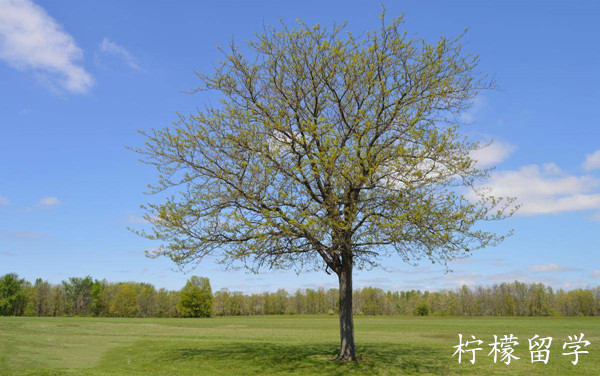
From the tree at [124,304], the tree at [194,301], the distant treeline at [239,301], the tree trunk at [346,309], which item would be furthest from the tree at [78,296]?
the tree trunk at [346,309]

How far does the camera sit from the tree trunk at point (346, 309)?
1825 cm

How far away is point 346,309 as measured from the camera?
18266 millimetres

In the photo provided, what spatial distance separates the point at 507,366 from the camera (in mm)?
19562

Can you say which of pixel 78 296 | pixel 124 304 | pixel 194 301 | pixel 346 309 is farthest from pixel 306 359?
pixel 78 296

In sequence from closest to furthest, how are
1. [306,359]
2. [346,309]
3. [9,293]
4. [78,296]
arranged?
[346,309] < [306,359] < [9,293] < [78,296]

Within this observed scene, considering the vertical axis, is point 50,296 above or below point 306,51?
below

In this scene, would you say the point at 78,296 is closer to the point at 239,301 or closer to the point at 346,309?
the point at 239,301

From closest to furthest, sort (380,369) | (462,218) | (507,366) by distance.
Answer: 1. (462,218)
2. (380,369)
3. (507,366)

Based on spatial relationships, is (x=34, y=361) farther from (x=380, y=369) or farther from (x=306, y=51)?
(x=306, y=51)

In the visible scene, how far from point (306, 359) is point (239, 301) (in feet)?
440

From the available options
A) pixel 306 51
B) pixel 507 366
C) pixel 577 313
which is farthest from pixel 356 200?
pixel 577 313

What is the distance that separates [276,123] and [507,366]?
51.4 feet

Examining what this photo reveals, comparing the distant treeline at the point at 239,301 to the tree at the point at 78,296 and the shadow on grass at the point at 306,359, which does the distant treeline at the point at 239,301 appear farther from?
the shadow on grass at the point at 306,359

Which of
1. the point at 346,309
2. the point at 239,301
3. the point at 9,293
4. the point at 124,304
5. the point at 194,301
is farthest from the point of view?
the point at 239,301
